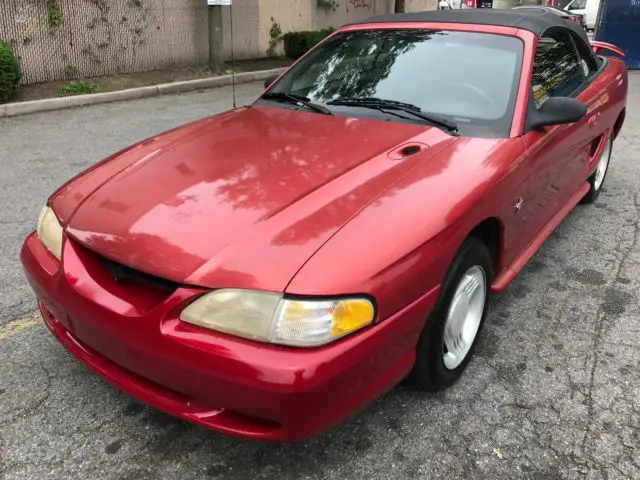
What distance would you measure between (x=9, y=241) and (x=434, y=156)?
2999 millimetres

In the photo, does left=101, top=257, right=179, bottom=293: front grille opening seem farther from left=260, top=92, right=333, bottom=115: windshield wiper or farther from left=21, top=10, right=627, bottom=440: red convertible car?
left=260, top=92, right=333, bottom=115: windshield wiper

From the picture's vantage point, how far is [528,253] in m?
3.17

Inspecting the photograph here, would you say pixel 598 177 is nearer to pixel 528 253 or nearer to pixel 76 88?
pixel 528 253

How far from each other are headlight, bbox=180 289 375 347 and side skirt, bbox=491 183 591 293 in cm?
121

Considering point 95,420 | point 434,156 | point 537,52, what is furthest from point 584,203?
point 95,420

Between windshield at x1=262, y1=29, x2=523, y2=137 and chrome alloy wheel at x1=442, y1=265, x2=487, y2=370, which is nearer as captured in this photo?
chrome alloy wheel at x1=442, y1=265, x2=487, y2=370

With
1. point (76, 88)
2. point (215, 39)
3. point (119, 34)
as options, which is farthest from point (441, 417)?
point (215, 39)

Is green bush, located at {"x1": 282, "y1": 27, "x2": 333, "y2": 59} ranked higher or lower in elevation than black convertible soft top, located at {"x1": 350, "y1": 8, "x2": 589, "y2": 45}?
lower

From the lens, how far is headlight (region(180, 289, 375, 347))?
1.79 meters

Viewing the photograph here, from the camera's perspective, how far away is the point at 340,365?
180 centimetres

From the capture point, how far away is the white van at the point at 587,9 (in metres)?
19.0

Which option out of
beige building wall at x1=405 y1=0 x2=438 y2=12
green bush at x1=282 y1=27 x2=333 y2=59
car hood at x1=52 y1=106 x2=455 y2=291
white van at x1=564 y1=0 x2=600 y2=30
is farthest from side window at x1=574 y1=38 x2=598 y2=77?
Answer: beige building wall at x1=405 y1=0 x2=438 y2=12

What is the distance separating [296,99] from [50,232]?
62.0 inches

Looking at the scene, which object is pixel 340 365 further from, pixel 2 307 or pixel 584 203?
pixel 584 203
